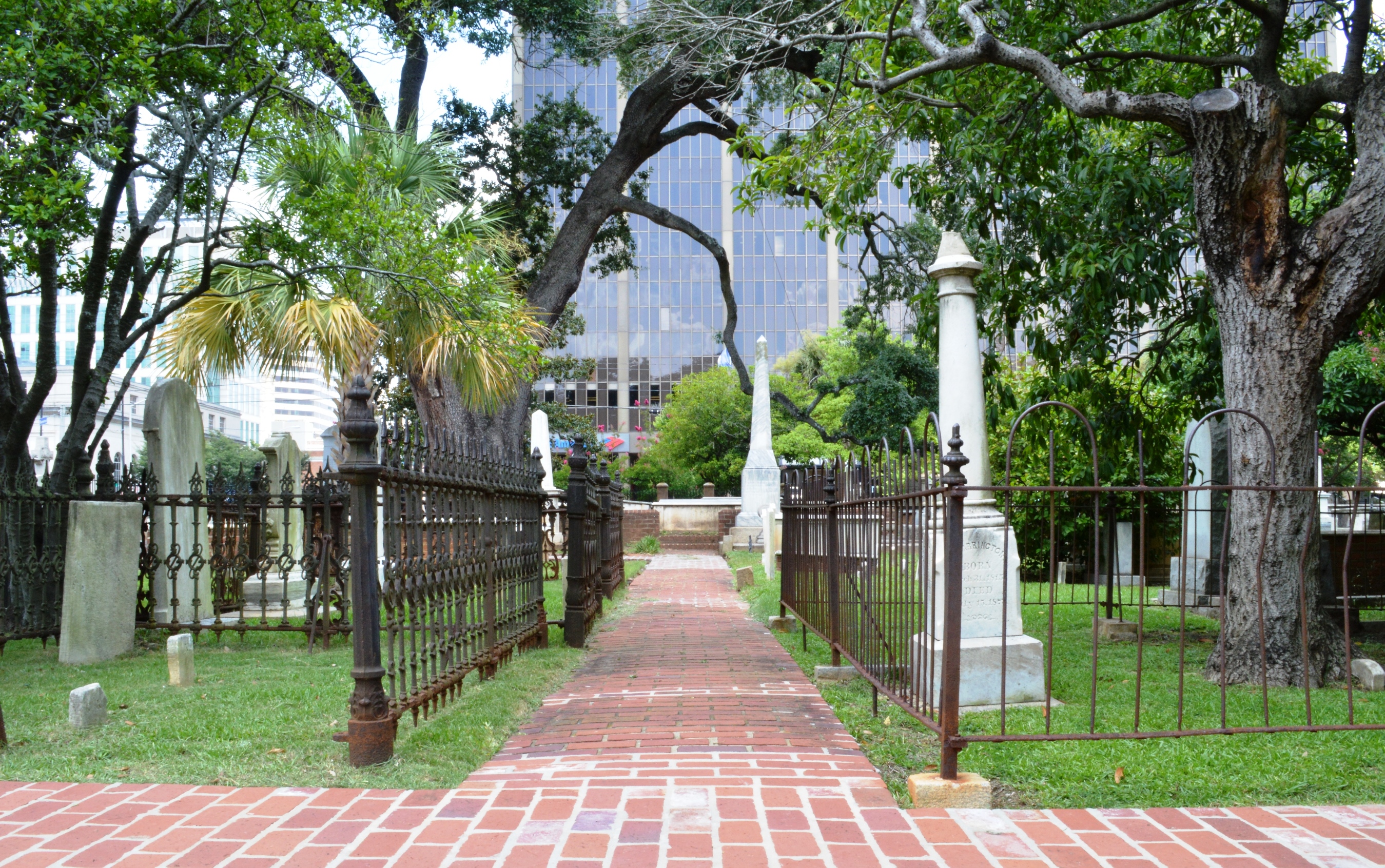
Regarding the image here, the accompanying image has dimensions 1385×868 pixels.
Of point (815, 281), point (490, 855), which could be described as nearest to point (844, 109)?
point (490, 855)

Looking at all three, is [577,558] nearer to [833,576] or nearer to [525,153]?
[833,576]

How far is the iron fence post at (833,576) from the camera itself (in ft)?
21.5

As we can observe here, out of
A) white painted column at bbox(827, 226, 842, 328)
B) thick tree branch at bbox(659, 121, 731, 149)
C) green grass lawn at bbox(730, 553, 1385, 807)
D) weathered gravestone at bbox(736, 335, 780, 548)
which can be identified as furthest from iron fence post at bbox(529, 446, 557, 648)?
white painted column at bbox(827, 226, 842, 328)

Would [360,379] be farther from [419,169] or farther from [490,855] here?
[419,169]

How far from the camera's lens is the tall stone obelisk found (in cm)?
2445

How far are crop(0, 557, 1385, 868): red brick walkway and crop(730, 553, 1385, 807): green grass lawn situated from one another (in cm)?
17

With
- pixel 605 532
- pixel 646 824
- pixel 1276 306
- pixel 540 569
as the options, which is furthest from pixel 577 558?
pixel 1276 306

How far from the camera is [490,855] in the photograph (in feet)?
11.3

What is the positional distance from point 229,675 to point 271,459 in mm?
5650

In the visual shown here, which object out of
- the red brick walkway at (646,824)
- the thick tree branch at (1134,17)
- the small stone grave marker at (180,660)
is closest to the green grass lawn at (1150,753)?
the red brick walkway at (646,824)

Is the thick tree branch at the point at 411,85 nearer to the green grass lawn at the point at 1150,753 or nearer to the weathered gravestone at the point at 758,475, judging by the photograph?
the weathered gravestone at the point at 758,475

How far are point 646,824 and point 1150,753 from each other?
8.62ft

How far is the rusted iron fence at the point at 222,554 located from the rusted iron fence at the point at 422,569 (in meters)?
1.85

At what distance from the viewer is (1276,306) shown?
657cm
